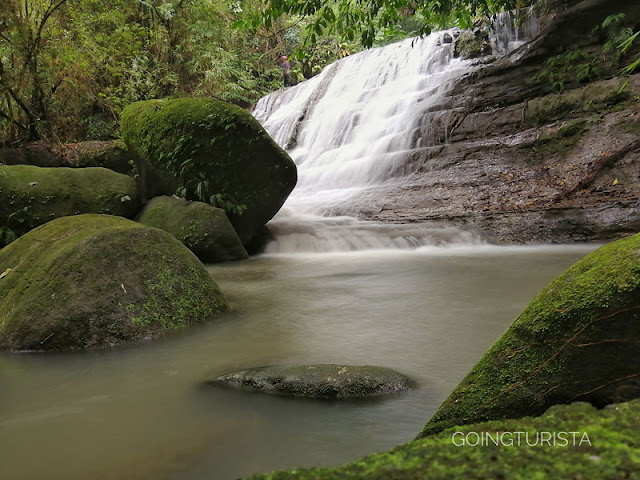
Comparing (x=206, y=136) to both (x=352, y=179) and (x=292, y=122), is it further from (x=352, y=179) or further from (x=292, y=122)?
(x=292, y=122)

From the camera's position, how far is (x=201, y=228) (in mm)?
6371

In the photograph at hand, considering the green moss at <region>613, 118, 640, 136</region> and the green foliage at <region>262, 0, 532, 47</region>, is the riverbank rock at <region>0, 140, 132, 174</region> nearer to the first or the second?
the green foliage at <region>262, 0, 532, 47</region>

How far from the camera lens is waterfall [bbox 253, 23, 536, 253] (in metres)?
7.30

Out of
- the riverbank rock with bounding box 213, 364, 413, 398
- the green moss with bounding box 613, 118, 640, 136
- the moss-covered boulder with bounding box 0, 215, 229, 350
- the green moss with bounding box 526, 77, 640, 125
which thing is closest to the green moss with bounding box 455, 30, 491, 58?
the green moss with bounding box 526, 77, 640, 125

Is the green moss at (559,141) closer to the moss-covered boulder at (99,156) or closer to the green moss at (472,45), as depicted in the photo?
the green moss at (472,45)

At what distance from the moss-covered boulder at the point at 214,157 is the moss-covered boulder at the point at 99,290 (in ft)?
10.2

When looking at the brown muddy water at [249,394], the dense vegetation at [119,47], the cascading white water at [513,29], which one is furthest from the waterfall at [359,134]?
the brown muddy water at [249,394]

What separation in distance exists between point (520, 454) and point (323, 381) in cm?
129

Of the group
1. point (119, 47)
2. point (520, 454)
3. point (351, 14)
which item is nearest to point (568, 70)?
point (351, 14)

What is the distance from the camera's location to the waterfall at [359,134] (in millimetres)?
7297

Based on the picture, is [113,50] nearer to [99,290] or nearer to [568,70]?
[99,290]

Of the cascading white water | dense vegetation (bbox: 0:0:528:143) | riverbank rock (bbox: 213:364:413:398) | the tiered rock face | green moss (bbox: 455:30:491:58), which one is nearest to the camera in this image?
riverbank rock (bbox: 213:364:413:398)

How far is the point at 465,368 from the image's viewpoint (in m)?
2.28

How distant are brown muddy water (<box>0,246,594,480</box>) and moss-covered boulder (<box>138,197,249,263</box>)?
2130 millimetres
